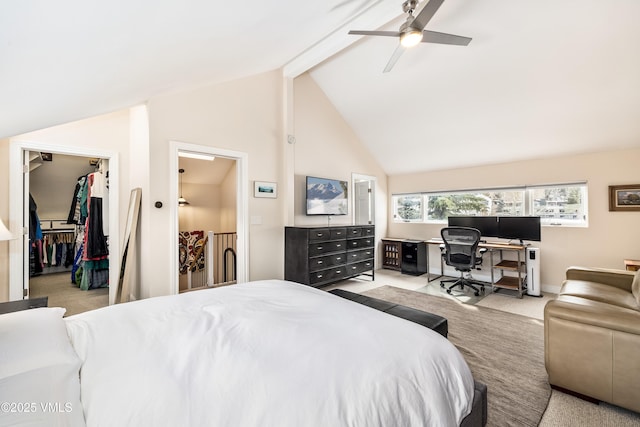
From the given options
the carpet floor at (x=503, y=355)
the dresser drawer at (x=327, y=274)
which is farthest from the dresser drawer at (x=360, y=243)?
the carpet floor at (x=503, y=355)

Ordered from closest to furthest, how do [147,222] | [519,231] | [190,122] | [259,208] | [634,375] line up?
[634,375]
[147,222]
[190,122]
[259,208]
[519,231]

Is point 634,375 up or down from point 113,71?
down

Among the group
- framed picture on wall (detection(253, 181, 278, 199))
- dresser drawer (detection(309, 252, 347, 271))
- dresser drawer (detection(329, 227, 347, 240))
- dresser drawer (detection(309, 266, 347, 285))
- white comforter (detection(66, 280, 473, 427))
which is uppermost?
framed picture on wall (detection(253, 181, 278, 199))

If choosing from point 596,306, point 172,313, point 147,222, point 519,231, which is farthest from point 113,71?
point 519,231

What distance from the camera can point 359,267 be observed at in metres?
4.62

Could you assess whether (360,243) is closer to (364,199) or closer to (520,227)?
(364,199)

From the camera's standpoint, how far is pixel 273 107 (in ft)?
13.3

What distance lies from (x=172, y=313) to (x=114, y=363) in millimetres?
481

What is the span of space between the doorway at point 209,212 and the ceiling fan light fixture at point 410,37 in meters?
2.33

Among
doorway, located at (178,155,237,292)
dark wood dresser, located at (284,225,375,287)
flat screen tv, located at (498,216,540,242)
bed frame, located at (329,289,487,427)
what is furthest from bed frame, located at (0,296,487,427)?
flat screen tv, located at (498,216,540,242)

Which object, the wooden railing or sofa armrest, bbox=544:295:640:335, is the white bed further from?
the wooden railing

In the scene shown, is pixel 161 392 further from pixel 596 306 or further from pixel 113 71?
pixel 596 306

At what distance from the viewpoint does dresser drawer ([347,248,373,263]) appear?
4.48 metres

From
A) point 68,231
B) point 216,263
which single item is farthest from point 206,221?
point 68,231
